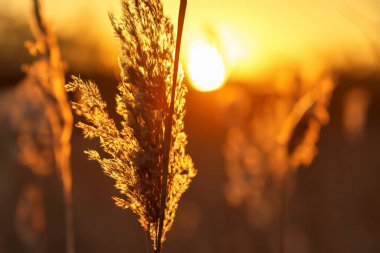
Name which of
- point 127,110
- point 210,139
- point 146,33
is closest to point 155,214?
point 127,110

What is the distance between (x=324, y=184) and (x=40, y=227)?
190 inches

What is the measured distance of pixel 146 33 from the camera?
142 centimetres

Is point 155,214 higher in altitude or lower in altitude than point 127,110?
lower

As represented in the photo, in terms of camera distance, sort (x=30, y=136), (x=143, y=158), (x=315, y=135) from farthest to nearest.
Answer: (x=30, y=136) < (x=315, y=135) < (x=143, y=158)

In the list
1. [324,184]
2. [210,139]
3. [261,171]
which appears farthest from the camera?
[210,139]

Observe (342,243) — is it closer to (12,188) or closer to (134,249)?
(134,249)

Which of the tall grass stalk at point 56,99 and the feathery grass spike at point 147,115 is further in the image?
the tall grass stalk at point 56,99

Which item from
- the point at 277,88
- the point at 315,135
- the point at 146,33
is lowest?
the point at 146,33

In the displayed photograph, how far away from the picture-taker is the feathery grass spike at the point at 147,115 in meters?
1.41

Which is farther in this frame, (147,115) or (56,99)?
(56,99)

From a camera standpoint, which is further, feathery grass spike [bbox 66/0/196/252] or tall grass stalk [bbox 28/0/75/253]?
tall grass stalk [bbox 28/0/75/253]

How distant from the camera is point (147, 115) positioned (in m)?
1.41

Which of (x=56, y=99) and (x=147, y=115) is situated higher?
(x=56, y=99)

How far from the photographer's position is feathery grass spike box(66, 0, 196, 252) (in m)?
1.41
